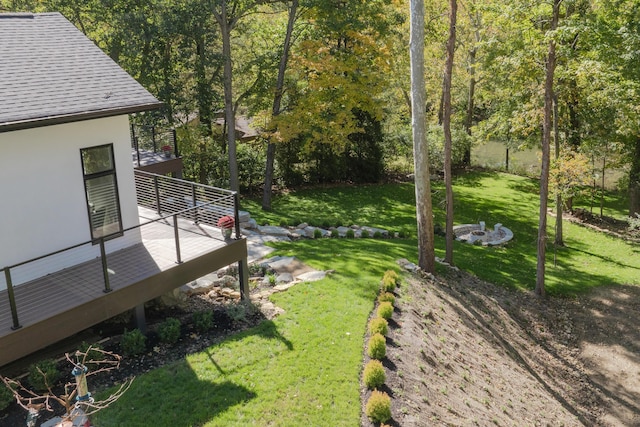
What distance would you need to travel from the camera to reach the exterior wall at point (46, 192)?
8500mm

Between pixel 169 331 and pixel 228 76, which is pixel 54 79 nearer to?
pixel 169 331

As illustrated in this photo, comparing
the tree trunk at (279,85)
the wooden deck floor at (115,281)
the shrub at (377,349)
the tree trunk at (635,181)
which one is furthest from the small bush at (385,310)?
the tree trunk at (635,181)

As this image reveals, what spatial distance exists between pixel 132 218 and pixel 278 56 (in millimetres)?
13055

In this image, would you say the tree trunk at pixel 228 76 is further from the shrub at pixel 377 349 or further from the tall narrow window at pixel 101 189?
the shrub at pixel 377 349

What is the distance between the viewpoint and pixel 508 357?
11.7 meters

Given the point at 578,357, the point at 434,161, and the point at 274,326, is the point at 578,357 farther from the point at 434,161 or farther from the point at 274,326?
the point at 434,161

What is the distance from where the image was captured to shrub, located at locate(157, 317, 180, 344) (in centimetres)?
926

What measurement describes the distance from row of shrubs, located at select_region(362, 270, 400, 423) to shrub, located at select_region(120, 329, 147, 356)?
379 cm

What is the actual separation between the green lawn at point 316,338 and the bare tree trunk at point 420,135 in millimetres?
1147

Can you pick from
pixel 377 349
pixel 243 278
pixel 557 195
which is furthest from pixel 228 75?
pixel 377 349

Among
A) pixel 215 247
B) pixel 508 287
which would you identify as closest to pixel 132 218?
pixel 215 247

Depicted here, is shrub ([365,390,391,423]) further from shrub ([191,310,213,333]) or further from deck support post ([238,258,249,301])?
deck support post ([238,258,249,301])

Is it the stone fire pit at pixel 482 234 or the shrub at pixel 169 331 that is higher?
the shrub at pixel 169 331

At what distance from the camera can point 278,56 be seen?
852 inches
